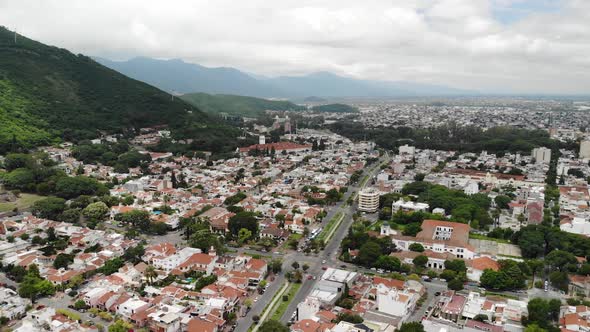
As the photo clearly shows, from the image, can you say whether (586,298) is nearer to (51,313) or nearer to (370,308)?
(370,308)

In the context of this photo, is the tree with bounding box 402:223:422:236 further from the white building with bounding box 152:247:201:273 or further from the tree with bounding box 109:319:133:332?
the tree with bounding box 109:319:133:332

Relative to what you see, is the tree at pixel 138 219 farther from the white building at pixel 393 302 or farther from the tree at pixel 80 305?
→ the white building at pixel 393 302

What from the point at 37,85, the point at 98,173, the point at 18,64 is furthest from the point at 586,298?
the point at 18,64

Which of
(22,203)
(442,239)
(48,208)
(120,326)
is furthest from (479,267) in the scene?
(22,203)

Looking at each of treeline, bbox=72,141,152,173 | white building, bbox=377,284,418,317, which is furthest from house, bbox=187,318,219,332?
treeline, bbox=72,141,152,173

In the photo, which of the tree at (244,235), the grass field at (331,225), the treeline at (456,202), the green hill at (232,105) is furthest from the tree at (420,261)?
the green hill at (232,105)
